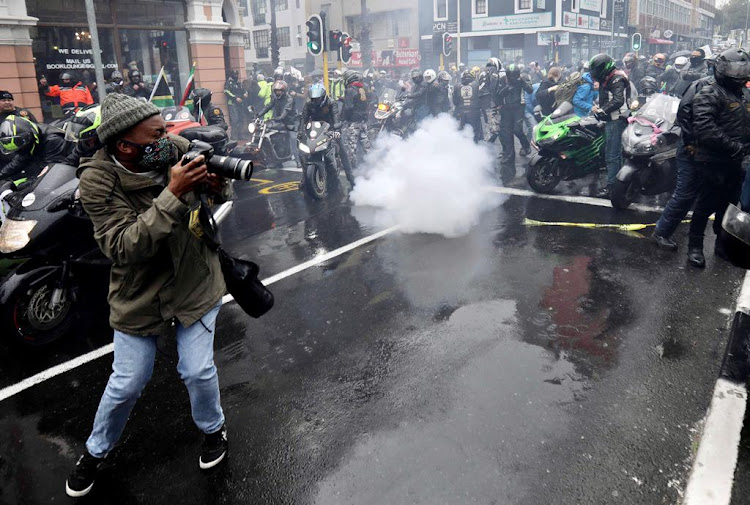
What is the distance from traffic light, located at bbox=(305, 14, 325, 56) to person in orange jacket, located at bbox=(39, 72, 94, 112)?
5.33 metres

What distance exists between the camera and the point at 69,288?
471cm

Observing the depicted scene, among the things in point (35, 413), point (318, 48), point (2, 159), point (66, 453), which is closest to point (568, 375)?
point (66, 453)

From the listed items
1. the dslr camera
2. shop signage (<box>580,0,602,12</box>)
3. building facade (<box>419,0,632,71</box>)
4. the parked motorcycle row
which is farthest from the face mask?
shop signage (<box>580,0,602,12</box>)

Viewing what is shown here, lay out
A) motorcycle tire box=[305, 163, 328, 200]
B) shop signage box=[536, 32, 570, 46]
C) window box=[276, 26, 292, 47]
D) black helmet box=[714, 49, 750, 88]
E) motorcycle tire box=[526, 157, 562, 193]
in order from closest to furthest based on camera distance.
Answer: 1. black helmet box=[714, 49, 750, 88]
2. motorcycle tire box=[526, 157, 562, 193]
3. motorcycle tire box=[305, 163, 328, 200]
4. shop signage box=[536, 32, 570, 46]
5. window box=[276, 26, 292, 47]

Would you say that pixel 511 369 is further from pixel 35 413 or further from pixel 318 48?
pixel 318 48

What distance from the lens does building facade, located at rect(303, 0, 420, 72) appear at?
152 ft

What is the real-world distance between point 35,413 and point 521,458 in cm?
290

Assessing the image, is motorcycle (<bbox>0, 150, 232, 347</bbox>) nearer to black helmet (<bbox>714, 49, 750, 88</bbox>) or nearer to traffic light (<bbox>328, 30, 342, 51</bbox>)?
black helmet (<bbox>714, 49, 750, 88</bbox>)

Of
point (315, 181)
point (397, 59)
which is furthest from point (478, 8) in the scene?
point (315, 181)

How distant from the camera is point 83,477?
2898 mm

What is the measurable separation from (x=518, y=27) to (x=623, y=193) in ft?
128

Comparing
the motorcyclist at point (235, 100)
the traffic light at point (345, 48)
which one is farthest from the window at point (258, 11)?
the traffic light at point (345, 48)

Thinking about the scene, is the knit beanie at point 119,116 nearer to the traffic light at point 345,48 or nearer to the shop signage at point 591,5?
the traffic light at point 345,48

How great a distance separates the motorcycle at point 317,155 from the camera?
9164mm
